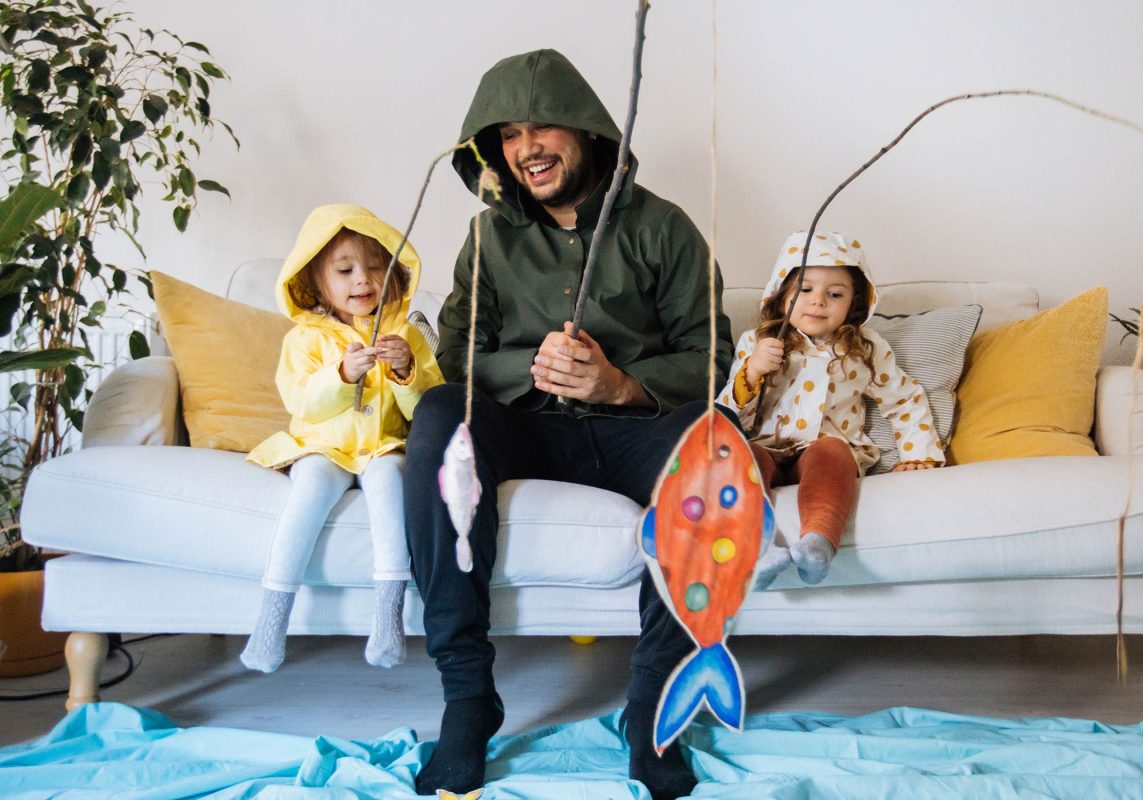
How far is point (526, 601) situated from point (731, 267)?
4.26 feet

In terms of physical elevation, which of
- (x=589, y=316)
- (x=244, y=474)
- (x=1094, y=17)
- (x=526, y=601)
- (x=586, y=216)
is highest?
(x=1094, y=17)

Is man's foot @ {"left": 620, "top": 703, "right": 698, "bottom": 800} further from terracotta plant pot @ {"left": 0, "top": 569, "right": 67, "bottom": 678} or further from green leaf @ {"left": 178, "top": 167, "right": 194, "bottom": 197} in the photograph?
green leaf @ {"left": 178, "top": 167, "right": 194, "bottom": 197}

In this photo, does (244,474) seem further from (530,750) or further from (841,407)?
(841,407)

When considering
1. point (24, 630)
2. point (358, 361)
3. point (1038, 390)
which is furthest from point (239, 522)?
point (1038, 390)

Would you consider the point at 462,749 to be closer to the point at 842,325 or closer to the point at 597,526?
the point at 597,526

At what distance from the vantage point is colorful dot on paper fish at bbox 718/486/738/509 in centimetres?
85

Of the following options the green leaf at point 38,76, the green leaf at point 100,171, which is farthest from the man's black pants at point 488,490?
the green leaf at point 38,76

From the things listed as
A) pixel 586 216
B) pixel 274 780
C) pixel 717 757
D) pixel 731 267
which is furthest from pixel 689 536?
pixel 731 267

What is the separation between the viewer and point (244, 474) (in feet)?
5.34

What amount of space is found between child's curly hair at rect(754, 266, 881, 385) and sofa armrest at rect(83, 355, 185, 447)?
1169mm

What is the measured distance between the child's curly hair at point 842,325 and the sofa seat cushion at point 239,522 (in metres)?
0.54

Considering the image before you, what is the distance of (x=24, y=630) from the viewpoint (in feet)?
6.25

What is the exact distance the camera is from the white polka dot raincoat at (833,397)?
1.86 metres

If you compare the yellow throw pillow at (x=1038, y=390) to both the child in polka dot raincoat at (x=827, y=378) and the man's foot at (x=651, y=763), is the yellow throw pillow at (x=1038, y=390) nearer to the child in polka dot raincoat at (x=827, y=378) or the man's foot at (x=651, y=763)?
the child in polka dot raincoat at (x=827, y=378)
